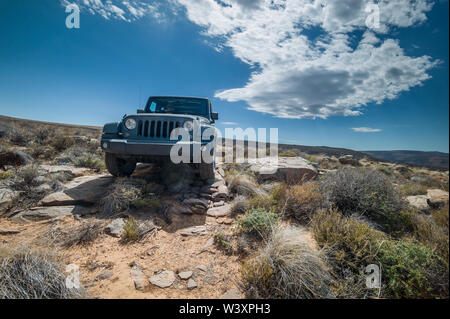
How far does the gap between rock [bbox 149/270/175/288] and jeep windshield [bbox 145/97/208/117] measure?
409 centimetres

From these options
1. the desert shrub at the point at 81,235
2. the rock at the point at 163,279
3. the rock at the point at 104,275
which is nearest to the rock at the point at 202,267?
the rock at the point at 163,279

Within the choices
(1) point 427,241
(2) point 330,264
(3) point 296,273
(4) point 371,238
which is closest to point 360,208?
(1) point 427,241

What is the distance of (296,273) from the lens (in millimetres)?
1712

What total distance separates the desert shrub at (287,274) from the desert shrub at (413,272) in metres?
0.61

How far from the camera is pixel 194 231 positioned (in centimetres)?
282

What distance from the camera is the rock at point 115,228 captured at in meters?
2.60

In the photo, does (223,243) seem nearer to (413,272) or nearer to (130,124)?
(413,272)

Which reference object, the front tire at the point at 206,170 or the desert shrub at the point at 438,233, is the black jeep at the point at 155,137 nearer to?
the front tire at the point at 206,170

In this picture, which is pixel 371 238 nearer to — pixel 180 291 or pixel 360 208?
pixel 360 208

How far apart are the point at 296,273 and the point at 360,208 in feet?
7.77

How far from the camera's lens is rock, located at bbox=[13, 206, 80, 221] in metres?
Answer: 2.93

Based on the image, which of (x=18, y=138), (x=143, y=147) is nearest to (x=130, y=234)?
(x=143, y=147)

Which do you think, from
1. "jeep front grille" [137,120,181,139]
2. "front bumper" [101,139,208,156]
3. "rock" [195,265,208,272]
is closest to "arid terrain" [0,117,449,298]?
"rock" [195,265,208,272]

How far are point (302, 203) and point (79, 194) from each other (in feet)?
14.1
